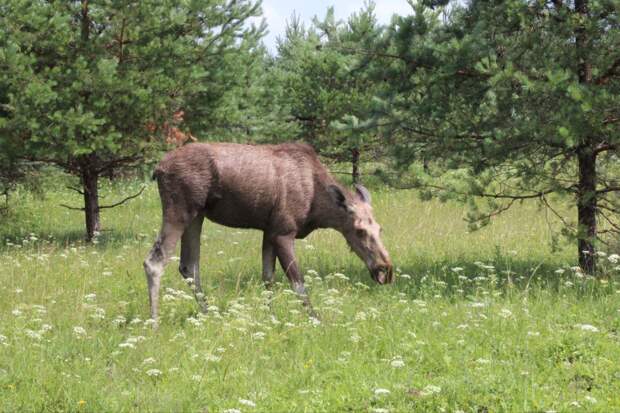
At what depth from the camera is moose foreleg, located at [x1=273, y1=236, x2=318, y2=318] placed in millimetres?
8641

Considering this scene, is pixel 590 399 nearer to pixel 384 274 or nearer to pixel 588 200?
pixel 384 274

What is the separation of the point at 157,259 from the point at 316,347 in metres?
2.39

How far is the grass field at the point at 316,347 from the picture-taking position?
5.45 metres

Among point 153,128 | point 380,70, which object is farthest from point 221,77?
point 380,70

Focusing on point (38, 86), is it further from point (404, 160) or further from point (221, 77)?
point (404, 160)

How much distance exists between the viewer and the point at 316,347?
6625mm

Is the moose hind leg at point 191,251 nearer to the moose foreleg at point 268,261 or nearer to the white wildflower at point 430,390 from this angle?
the moose foreleg at point 268,261

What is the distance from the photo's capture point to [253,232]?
16.2 meters

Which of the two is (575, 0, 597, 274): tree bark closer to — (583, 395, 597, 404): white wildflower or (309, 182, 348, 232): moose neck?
(309, 182, 348, 232): moose neck

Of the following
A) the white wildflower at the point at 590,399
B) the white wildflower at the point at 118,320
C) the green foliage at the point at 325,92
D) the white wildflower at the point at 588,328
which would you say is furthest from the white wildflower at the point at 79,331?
the green foliage at the point at 325,92

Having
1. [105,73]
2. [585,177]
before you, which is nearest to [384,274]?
[585,177]

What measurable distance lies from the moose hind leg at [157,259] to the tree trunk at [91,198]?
6.78m

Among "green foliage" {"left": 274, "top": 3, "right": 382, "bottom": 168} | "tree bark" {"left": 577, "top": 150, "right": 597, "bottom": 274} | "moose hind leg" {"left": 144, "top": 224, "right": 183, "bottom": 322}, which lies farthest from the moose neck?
"green foliage" {"left": 274, "top": 3, "right": 382, "bottom": 168}

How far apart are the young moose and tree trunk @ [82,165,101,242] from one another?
638 centimetres
